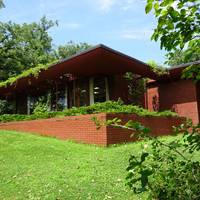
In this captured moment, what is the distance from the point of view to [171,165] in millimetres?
4414

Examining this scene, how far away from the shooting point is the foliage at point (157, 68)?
1927 cm

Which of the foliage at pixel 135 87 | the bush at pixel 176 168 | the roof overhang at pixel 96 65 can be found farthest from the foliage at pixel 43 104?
the bush at pixel 176 168

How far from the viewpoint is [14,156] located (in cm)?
1243

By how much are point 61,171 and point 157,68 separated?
10439 millimetres

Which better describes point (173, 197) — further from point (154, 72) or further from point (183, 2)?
point (154, 72)

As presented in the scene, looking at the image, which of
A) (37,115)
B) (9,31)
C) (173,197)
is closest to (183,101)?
(37,115)

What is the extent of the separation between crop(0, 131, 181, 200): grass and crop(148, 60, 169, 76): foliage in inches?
253

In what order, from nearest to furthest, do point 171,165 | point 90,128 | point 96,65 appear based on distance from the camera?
point 171,165 < point 90,128 < point 96,65

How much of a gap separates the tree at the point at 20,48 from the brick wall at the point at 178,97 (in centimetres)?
1699

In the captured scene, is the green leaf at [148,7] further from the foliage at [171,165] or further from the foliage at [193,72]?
the foliage at [171,165]

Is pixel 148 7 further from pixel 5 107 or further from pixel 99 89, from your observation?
pixel 5 107

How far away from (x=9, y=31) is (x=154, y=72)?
22952 mm

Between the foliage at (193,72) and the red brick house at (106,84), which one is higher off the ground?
the red brick house at (106,84)

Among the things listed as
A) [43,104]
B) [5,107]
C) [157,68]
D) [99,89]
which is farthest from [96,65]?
[5,107]
